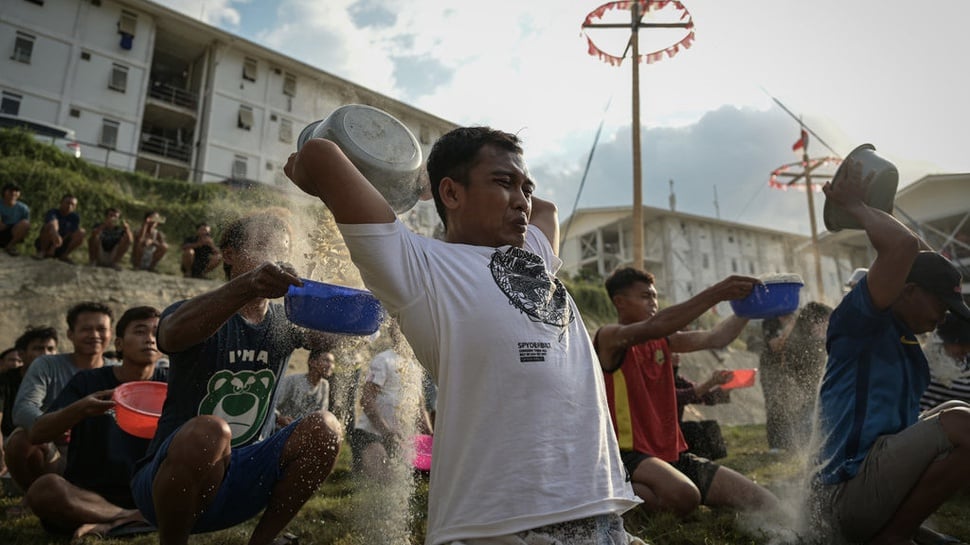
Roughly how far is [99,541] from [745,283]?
4.05 metres

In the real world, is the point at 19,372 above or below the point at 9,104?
below

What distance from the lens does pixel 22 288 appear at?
417 inches

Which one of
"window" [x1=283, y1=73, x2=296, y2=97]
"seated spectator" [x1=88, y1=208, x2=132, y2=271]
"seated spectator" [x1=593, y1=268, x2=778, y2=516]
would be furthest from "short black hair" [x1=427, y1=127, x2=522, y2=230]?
"window" [x1=283, y1=73, x2=296, y2=97]

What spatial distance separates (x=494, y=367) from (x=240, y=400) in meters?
1.77

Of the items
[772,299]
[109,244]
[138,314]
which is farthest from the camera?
[109,244]

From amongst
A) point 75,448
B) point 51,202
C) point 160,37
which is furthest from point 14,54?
point 75,448

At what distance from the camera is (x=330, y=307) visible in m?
2.42

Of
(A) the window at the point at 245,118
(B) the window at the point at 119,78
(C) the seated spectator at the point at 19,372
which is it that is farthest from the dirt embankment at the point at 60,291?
(A) the window at the point at 245,118

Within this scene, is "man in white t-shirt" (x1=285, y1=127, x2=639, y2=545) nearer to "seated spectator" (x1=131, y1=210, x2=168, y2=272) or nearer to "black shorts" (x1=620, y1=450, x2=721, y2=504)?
"black shorts" (x1=620, y1=450, x2=721, y2=504)

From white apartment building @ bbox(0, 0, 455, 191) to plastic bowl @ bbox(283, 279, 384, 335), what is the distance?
1959cm

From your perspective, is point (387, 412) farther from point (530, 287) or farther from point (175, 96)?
point (175, 96)

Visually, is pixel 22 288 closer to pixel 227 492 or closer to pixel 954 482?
pixel 227 492

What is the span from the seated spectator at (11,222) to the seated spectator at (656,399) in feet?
39.9

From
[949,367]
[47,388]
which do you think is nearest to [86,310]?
[47,388]
